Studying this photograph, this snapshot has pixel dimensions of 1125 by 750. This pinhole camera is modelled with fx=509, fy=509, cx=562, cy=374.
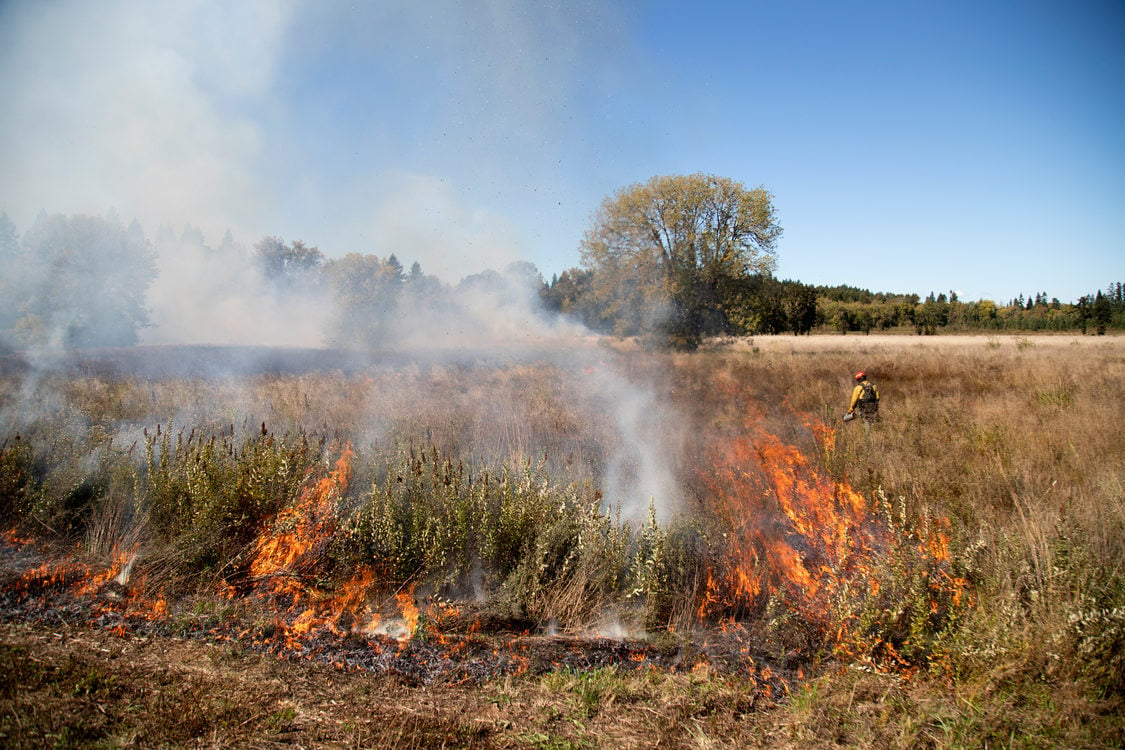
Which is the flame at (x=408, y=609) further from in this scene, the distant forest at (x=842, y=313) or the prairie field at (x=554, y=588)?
the distant forest at (x=842, y=313)

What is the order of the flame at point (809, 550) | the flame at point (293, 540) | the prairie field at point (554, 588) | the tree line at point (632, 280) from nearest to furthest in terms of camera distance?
the prairie field at point (554, 588) → the flame at point (809, 550) → the flame at point (293, 540) → the tree line at point (632, 280)

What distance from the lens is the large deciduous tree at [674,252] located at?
858 inches

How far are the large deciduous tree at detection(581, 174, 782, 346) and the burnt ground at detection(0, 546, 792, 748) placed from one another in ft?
64.0

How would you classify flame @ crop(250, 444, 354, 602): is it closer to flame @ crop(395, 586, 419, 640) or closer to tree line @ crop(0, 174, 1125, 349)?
flame @ crop(395, 586, 419, 640)

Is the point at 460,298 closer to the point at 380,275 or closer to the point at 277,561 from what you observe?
the point at 380,275

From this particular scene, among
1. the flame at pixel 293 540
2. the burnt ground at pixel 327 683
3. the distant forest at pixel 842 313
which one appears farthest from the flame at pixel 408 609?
the distant forest at pixel 842 313

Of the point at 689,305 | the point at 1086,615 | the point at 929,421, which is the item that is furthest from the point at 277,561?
the point at 689,305

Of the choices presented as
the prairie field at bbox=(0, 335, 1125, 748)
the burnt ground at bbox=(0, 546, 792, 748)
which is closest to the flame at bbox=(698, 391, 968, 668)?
the prairie field at bbox=(0, 335, 1125, 748)

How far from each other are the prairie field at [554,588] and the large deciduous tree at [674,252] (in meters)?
15.3

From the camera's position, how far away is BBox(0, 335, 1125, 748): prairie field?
2.62 m

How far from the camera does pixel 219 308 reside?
69.4 feet

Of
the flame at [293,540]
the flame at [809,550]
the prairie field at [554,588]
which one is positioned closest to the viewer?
the prairie field at [554,588]

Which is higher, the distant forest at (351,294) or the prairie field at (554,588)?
the distant forest at (351,294)

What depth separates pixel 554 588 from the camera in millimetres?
4047
